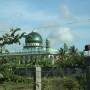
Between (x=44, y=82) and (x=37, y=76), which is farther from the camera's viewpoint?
(x=44, y=82)

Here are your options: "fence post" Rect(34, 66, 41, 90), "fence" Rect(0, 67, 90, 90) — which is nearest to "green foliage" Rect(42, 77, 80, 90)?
"fence" Rect(0, 67, 90, 90)

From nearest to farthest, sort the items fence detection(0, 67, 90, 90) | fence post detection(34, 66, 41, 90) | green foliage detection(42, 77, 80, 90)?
fence post detection(34, 66, 41, 90), fence detection(0, 67, 90, 90), green foliage detection(42, 77, 80, 90)

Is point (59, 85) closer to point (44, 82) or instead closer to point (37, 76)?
point (44, 82)

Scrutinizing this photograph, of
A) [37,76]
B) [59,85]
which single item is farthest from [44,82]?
[37,76]

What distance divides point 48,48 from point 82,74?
103836mm

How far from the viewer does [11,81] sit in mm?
12094

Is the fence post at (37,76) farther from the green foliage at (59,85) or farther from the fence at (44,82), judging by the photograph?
the green foliage at (59,85)

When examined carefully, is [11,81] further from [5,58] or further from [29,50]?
[29,50]

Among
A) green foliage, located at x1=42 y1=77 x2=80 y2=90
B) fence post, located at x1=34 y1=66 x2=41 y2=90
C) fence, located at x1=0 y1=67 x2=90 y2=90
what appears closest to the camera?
fence post, located at x1=34 y1=66 x2=41 y2=90

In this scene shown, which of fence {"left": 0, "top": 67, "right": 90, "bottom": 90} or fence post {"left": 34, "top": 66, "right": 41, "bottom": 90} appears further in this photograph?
fence {"left": 0, "top": 67, "right": 90, "bottom": 90}

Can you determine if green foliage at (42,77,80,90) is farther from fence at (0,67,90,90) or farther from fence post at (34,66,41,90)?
fence post at (34,66,41,90)

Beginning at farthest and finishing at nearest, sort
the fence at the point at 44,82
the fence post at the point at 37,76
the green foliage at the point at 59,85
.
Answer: the green foliage at the point at 59,85 < the fence at the point at 44,82 < the fence post at the point at 37,76

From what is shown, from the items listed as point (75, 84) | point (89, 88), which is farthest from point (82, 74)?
point (89, 88)

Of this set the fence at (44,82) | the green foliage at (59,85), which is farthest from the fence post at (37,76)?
the green foliage at (59,85)
